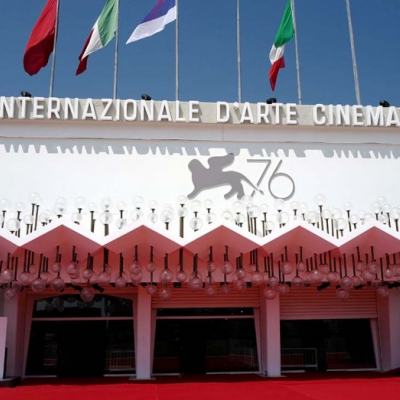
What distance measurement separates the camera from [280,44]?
1470 cm

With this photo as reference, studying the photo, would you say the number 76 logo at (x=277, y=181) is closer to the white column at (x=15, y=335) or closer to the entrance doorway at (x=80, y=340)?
the entrance doorway at (x=80, y=340)

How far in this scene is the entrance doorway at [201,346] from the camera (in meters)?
12.6

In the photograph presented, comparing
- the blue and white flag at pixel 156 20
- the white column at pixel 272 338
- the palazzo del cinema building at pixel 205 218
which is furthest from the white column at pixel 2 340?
the blue and white flag at pixel 156 20

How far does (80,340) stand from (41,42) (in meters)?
7.65

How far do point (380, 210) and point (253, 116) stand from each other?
379 cm

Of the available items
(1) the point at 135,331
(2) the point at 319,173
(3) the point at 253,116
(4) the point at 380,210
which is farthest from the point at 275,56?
(1) the point at 135,331

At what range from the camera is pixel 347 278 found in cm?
1118

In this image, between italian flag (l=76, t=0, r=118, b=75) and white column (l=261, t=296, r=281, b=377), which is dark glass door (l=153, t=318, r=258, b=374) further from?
italian flag (l=76, t=0, r=118, b=75)

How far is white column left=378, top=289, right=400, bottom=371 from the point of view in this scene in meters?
12.6

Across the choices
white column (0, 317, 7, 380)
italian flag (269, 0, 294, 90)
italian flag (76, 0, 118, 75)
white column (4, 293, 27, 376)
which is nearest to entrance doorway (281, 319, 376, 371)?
white column (4, 293, 27, 376)

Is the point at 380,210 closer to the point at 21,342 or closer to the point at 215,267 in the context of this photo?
the point at 215,267

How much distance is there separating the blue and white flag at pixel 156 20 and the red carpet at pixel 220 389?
27.9ft

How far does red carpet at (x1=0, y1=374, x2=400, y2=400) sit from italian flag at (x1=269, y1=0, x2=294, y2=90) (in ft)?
25.3

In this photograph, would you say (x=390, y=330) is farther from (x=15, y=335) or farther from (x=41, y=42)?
(x=41, y=42)
